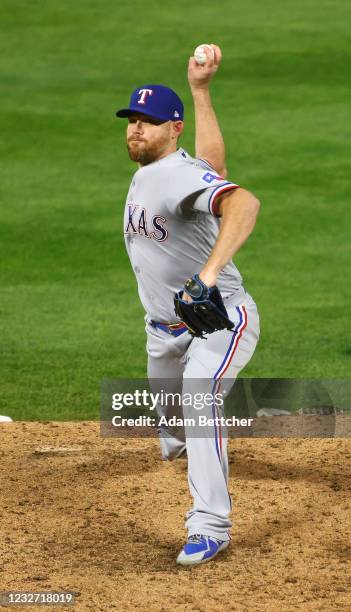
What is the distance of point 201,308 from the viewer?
569 cm

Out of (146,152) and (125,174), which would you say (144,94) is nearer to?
(146,152)

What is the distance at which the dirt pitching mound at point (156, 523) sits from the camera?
5680mm

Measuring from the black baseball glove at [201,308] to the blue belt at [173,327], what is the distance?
603 mm

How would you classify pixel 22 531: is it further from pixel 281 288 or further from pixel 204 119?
A: pixel 281 288

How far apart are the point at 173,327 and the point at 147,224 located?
0.56m

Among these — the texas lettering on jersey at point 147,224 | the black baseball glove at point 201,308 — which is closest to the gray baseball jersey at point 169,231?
the texas lettering on jersey at point 147,224

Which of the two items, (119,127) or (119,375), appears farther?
(119,127)

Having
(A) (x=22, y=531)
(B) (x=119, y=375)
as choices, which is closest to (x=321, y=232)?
(B) (x=119, y=375)

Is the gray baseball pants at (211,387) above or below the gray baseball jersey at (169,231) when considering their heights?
below

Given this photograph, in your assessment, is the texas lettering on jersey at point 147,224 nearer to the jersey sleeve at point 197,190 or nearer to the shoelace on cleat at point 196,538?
the jersey sleeve at point 197,190

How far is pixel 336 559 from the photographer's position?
6.07 m

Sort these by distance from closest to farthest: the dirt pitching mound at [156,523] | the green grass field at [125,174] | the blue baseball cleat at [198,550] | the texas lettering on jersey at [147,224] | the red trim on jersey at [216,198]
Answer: the dirt pitching mound at [156,523], the red trim on jersey at [216,198], the blue baseball cleat at [198,550], the texas lettering on jersey at [147,224], the green grass field at [125,174]

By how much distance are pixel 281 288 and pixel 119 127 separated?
644cm

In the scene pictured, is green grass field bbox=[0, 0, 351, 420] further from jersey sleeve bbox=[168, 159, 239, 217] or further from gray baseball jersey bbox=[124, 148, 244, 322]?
jersey sleeve bbox=[168, 159, 239, 217]
